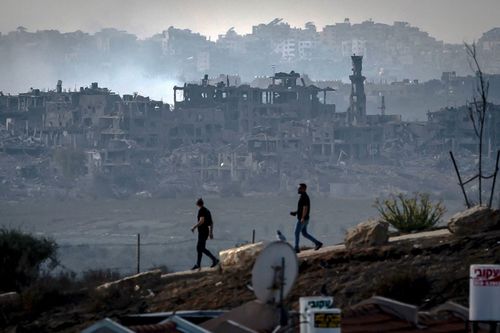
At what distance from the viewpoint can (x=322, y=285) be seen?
18.2 m

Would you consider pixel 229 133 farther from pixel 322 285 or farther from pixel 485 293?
pixel 485 293

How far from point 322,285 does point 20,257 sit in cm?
941

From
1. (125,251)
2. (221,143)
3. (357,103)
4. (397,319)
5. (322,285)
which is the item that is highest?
(397,319)

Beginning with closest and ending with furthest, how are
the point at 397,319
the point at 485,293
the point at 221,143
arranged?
the point at 485,293, the point at 397,319, the point at 221,143

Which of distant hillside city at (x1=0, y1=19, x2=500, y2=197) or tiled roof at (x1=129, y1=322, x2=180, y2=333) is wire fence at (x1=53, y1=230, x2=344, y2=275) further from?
tiled roof at (x1=129, y1=322, x2=180, y2=333)

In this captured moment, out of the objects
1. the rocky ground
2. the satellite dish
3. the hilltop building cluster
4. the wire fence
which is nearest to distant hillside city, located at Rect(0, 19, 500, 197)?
the hilltop building cluster

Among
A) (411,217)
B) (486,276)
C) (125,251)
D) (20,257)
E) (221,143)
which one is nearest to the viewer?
(486,276)

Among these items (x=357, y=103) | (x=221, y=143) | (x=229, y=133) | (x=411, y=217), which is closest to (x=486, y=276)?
(x=411, y=217)

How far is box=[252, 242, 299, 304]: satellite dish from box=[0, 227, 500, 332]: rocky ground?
5294mm

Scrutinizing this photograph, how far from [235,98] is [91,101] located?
11.5m

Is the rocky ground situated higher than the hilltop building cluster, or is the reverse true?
the rocky ground

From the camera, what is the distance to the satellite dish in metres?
11.6

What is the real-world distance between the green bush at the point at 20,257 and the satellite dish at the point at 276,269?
13.1 m

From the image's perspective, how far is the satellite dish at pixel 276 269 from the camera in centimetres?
1156
